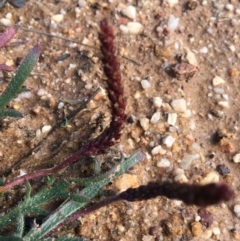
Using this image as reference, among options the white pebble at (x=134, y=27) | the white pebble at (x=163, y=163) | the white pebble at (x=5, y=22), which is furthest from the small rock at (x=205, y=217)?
the white pebble at (x=5, y=22)

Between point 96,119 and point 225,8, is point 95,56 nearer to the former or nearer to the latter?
point 96,119

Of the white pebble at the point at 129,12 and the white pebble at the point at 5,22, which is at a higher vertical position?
the white pebble at the point at 129,12

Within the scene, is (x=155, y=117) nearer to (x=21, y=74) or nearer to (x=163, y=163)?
(x=163, y=163)

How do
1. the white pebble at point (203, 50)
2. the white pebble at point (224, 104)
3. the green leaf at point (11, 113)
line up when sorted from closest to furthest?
the green leaf at point (11, 113) → the white pebble at point (224, 104) → the white pebble at point (203, 50)

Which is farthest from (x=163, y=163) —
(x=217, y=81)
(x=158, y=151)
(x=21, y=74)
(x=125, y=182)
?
(x=21, y=74)

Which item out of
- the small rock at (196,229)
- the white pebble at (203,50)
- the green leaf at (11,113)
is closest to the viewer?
the green leaf at (11,113)

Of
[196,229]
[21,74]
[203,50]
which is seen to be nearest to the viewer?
[21,74]

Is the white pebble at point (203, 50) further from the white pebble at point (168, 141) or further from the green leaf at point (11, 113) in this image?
the green leaf at point (11, 113)

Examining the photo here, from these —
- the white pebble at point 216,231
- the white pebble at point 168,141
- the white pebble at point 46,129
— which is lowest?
the white pebble at point 216,231
